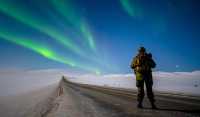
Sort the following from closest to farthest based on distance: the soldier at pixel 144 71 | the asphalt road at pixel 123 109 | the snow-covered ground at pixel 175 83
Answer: the asphalt road at pixel 123 109
the soldier at pixel 144 71
the snow-covered ground at pixel 175 83

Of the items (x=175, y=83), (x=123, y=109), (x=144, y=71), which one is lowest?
(x=123, y=109)

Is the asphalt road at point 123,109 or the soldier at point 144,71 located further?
the soldier at point 144,71

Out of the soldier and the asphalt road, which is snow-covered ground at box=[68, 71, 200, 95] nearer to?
the asphalt road

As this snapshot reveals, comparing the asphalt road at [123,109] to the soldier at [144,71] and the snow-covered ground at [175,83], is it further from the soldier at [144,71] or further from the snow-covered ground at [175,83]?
the snow-covered ground at [175,83]

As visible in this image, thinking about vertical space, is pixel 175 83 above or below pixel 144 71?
above

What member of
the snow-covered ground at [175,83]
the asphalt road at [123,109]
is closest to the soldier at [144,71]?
the asphalt road at [123,109]

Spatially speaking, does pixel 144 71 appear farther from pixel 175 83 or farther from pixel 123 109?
pixel 175 83

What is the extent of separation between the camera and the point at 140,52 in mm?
7332

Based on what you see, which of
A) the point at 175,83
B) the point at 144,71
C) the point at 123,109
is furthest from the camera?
the point at 175,83

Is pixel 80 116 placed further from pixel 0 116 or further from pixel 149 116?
pixel 0 116

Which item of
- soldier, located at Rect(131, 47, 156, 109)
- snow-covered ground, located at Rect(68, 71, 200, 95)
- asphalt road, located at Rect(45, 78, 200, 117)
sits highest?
snow-covered ground, located at Rect(68, 71, 200, 95)

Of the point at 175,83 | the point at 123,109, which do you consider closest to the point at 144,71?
the point at 123,109

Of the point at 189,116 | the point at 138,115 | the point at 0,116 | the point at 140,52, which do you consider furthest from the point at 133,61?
the point at 0,116

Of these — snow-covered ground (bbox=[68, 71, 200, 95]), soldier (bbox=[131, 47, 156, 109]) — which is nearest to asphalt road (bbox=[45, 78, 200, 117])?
soldier (bbox=[131, 47, 156, 109])
